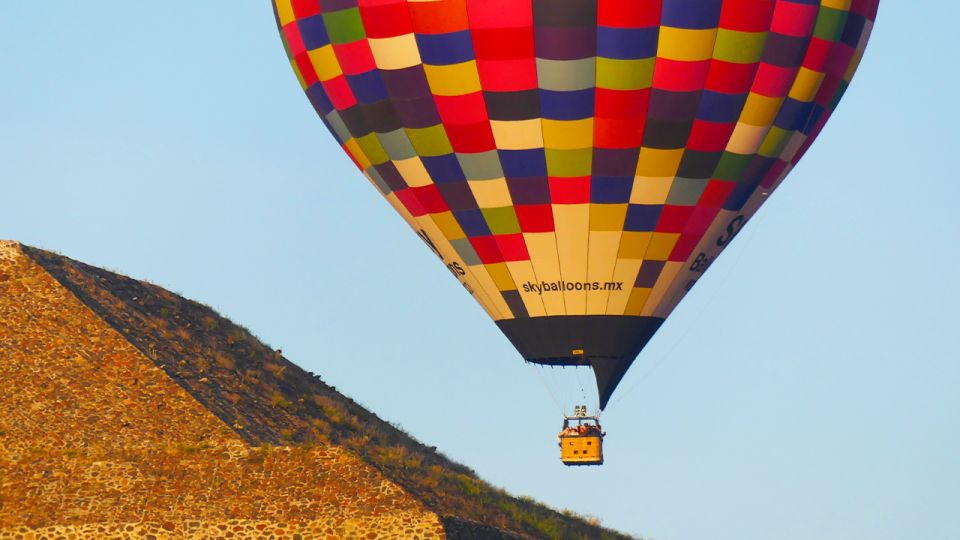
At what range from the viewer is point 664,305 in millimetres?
65750

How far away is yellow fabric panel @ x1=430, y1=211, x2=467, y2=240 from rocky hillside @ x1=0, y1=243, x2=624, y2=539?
6.20m

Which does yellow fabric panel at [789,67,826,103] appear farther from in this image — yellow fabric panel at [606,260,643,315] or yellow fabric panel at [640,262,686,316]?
yellow fabric panel at [606,260,643,315]

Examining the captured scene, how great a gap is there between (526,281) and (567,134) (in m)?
4.07

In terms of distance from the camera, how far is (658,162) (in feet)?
210

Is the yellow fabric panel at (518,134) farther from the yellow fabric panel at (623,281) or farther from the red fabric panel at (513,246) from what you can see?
the yellow fabric panel at (623,281)

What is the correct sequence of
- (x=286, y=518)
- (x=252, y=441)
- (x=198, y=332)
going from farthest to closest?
(x=198, y=332) < (x=252, y=441) < (x=286, y=518)

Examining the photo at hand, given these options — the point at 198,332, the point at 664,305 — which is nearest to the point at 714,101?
the point at 664,305

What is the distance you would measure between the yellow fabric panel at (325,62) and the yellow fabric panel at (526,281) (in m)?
6.76

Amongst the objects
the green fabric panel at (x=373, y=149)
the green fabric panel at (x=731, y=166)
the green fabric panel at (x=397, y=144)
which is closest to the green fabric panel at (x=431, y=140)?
the green fabric panel at (x=397, y=144)

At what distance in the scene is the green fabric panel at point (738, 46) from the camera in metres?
62.6

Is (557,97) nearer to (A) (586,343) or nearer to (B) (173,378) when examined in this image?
(A) (586,343)

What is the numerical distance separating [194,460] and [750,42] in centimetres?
1764

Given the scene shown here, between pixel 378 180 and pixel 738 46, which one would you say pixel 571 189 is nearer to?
pixel 738 46

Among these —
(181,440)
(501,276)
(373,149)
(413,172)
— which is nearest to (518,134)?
(413,172)
